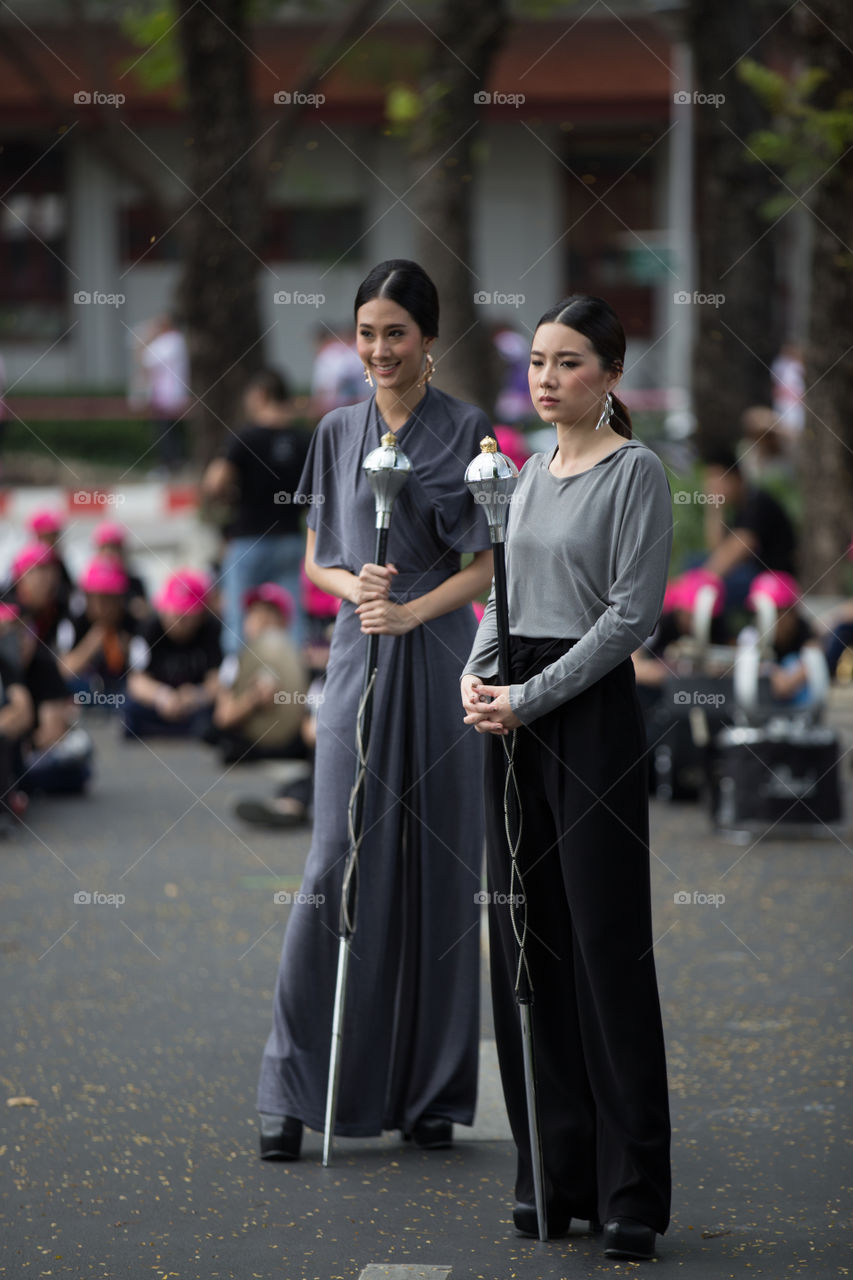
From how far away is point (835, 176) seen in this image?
34.9ft

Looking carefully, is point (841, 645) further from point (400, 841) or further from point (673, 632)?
point (400, 841)

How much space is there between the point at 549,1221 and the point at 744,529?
7.25m

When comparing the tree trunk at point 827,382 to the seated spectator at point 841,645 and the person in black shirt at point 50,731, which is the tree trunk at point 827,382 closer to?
the seated spectator at point 841,645

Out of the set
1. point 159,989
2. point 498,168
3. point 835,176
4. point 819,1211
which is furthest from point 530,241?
point 819,1211

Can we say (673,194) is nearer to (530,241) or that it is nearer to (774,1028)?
(530,241)

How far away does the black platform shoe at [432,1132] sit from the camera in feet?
14.4

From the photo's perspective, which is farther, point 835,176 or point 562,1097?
point 835,176

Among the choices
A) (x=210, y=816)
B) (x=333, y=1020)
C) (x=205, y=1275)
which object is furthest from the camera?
(x=210, y=816)

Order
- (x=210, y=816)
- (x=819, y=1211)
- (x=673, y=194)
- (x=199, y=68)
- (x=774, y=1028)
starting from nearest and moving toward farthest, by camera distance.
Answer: (x=819, y=1211) < (x=774, y=1028) < (x=210, y=816) < (x=199, y=68) < (x=673, y=194)

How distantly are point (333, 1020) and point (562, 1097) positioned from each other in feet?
2.46

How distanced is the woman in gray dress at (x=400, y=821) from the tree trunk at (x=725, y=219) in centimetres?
1110

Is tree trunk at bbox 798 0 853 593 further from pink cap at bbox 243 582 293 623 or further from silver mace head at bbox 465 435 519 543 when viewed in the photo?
silver mace head at bbox 465 435 519 543

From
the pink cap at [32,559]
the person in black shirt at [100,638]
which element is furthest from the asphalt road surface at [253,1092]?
the person in black shirt at [100,638]

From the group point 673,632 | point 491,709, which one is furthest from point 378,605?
point 673,632
